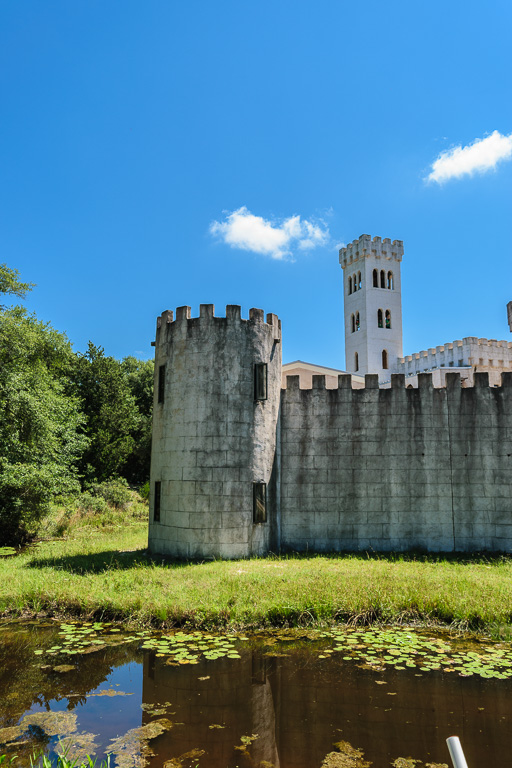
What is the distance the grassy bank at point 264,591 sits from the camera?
8.80 meters

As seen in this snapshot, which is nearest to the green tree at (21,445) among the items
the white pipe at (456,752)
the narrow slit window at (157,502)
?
the narrow slit window at (157,502)

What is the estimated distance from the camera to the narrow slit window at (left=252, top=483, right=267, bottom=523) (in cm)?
1370

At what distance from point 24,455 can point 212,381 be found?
25.3 ft

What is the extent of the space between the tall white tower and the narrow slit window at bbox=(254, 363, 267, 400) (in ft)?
127

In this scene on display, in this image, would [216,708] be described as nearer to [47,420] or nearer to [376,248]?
[47,420]

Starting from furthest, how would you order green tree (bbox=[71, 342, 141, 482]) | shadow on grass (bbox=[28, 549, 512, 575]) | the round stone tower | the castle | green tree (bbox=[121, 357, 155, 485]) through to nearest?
green tree (bbox=[121, 357, 155, 485])
green tree (bbox=[71, 342, 141, 482])
the castle
the round stone tower
shadow on grass (bbox=[28, 549, 512, 575])

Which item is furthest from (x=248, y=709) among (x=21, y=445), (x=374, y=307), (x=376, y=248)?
(x=376, y=248)

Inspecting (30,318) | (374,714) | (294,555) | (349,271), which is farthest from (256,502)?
(349,271)

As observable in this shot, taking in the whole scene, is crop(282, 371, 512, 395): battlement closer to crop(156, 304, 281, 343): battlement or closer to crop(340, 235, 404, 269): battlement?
crop(156, 304, 281, 343): battlement

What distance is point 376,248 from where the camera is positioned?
54406 millimetres

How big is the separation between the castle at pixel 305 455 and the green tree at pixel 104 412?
2090 cm

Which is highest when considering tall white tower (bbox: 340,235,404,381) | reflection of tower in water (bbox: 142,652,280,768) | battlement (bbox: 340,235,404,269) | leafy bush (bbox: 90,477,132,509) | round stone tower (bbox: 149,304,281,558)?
battlement (bbox: 340,235,404,269)

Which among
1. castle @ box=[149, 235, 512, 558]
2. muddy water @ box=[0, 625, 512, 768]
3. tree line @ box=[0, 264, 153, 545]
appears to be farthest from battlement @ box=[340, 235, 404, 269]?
muddy water @ box=[0, 625, 512, 768]

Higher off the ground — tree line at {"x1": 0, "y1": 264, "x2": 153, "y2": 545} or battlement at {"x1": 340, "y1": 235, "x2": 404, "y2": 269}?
battlement at {"x1": 340, "y1": 235, "x2": 404, "y2": 269}
